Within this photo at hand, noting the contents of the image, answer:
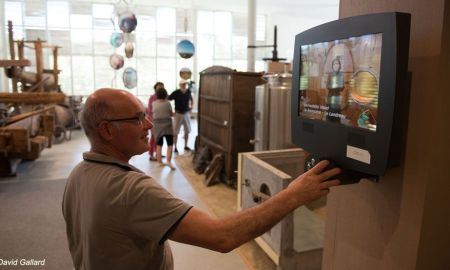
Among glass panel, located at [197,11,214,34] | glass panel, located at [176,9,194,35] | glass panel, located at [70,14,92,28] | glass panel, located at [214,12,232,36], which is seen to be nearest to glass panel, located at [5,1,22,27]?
glass panel, located at [70,14,92,28]

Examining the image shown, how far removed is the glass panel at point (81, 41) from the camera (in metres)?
13.2

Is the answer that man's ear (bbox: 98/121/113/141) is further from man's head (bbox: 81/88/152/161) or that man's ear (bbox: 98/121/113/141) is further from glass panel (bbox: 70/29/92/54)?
glass panel (bbox: 70/29/92/54)

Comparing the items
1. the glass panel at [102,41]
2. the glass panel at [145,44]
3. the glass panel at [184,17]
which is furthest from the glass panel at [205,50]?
→ the glass panel at [102,41]

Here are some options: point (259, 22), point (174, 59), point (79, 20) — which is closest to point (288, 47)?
point (259, 22)

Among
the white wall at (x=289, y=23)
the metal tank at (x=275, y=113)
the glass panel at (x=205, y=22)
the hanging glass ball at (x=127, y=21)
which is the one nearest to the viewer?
the metal tank at (x=275, y=113)

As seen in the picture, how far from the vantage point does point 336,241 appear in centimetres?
160

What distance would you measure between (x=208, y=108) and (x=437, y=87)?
5397mm

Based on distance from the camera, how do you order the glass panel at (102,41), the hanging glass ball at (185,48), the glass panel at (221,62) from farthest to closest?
1. the glass panel at (221,62)
2. the glass panel at (102,41)
3. the hanging glass ball at (185,48)

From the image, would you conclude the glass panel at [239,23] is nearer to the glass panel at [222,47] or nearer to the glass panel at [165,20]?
the glass panel at [222,47]

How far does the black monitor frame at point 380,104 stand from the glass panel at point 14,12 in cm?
1393

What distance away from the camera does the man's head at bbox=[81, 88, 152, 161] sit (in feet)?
4.18

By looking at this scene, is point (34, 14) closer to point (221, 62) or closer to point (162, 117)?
point (221, 62)

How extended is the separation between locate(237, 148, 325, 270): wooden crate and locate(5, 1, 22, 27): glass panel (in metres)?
12.5

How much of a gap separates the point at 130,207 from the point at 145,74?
13.8m
